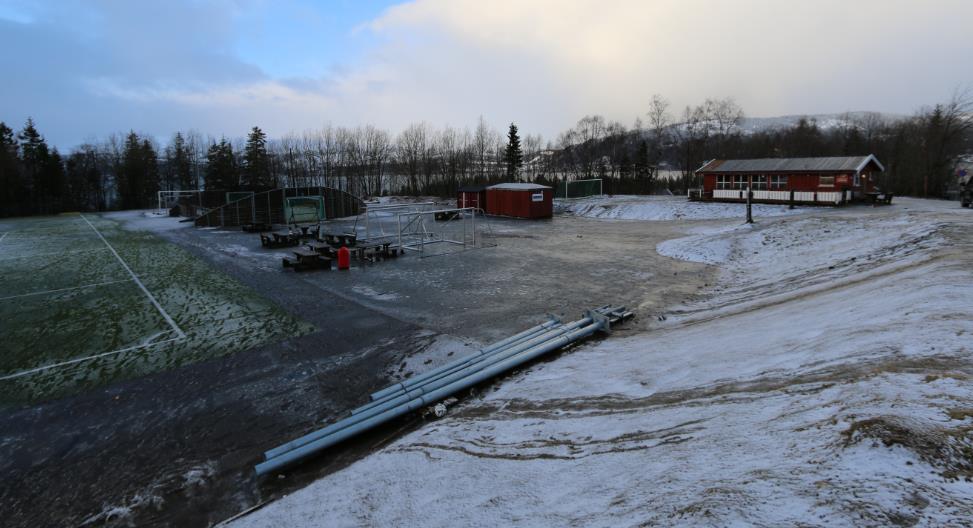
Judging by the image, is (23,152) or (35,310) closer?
(35,310)

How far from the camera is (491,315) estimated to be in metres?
11.4

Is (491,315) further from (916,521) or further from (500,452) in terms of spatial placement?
(916,521)

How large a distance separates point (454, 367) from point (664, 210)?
1243 inches

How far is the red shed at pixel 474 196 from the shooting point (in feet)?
129

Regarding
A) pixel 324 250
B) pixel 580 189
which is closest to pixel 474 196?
pixel 580 189

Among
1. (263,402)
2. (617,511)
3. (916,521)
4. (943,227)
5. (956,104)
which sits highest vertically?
(956,104)

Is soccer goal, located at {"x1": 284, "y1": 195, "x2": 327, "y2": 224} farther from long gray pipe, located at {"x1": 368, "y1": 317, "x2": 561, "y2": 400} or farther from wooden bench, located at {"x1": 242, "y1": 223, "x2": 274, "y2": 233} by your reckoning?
long gray pipe, located at {"x1": 368, "y1": 317, "x2": 561, "y2": 400}

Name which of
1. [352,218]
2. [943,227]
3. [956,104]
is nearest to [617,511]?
[943,227]

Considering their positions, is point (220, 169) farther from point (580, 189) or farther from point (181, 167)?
point (580, 189)

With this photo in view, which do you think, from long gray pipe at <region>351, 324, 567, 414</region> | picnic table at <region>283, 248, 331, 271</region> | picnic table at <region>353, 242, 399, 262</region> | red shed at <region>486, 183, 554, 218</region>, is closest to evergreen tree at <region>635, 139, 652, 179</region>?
red shed at <region>486, 183, 554, 218</region>

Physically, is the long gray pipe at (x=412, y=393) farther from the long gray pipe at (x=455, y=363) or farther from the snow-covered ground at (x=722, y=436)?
the snow-covered ground at (x=722, y=436)

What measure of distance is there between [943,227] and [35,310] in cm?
2563

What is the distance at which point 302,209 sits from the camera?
34.8m

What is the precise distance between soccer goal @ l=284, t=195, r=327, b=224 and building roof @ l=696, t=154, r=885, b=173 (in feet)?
95.9
